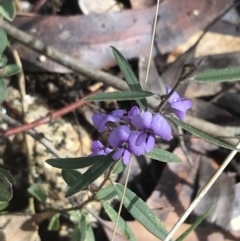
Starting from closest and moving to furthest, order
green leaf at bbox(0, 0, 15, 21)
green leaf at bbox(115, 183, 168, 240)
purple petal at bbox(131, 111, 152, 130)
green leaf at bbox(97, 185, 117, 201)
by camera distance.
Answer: purple petal at bbox(131, 111, 152, 130), green leaf at bbox(115, 183, 168, 240), green leaf at bbox(97, 185, 117, 201), green leaf at bbox(0, 0, 15, 21)

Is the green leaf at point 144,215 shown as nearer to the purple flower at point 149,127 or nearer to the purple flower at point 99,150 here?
the purple flower at point 99,150

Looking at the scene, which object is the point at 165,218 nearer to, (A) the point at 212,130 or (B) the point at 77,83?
(A) the point at 212,130

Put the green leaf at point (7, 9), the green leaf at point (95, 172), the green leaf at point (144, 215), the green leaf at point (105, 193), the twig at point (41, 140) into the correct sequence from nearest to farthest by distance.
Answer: the green leaf at point (95, 172) → the green leaf at point (144, 215) → the green leaf at point (105, 193) → the green leaf at point (7, 9) → the twig at point (41, 140)

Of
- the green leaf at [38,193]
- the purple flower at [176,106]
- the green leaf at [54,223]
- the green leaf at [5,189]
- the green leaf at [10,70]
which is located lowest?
the green leaf at [54,223]

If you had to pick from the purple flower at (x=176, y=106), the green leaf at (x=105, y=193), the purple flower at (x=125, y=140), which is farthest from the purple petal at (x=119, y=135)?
the green leaf at (x=105, y=193)

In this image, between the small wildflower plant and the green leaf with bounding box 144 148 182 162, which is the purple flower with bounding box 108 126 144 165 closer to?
the small wildflower plant

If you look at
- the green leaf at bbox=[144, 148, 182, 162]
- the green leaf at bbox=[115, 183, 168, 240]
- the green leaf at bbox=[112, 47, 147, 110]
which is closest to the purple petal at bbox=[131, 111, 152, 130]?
the green leaf at bbox=[112, 47, 147, 110]
